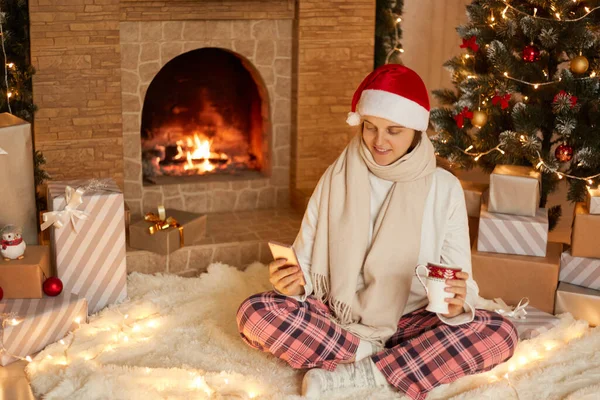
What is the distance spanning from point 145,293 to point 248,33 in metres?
1.27

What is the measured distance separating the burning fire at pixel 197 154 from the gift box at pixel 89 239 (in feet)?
3.11

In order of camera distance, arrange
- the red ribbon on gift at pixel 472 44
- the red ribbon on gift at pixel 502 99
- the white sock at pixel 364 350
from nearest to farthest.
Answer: the white sock at pixel 364 350, the red ribbon on gift at pixel 502 99, the red ribbon on gift at pixel 472 44

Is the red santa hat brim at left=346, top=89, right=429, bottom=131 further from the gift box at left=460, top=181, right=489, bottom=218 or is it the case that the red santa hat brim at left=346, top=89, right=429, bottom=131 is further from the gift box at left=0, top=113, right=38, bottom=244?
the gift box at left=0, top=113, right=38, bottom=244

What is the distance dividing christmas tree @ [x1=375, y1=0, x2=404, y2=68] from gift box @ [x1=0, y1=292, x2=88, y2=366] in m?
1.90

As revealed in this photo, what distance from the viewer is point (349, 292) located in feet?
7.72

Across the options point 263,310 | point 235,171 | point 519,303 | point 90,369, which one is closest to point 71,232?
point 90,369

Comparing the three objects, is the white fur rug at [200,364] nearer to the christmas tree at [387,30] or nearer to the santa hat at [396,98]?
the santa hat at [396,98]

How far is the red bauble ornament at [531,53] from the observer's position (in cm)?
295

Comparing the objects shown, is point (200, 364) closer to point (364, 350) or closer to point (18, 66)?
point (364, 350)

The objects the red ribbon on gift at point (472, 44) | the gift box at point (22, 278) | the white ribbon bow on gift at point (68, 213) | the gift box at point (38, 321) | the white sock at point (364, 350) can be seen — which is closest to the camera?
the white sock at point (364, 350)

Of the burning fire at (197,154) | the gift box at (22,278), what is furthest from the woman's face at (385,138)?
the burning fire at (197,154)

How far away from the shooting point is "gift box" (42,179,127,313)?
2755mm

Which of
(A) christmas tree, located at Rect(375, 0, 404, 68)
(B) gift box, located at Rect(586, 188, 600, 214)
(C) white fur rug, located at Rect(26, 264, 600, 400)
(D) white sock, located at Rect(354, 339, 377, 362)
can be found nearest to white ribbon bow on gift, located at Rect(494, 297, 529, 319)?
(C) white fur rug, located at Rect(26, 264, 600, 400)

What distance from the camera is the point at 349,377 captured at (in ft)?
7.47
